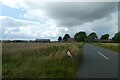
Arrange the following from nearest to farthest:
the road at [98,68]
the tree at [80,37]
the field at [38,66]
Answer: the field at [38,66] < the road at [98,68] < the tree at [80,37]

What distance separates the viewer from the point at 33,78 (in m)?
7.92

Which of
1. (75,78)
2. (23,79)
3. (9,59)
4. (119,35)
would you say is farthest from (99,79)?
(119,35)

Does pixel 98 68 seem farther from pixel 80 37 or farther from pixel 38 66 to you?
pixel 80 37

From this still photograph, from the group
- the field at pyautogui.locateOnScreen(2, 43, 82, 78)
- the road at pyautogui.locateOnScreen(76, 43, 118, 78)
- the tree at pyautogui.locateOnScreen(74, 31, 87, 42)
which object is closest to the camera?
the field at pyautogui.locateOnScreen(2, 43, 82, 78)

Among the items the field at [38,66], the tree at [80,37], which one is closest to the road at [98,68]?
the field at [38,66]

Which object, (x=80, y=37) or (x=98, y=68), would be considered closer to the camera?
(x=98, y=68)

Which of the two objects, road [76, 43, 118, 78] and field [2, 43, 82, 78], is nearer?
field [2, 43, 82, 78]

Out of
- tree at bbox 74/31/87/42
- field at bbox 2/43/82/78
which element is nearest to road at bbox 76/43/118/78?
field at bbox 2/43/82/78

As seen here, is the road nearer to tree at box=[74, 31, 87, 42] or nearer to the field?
the field

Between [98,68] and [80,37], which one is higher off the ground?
[80,37]

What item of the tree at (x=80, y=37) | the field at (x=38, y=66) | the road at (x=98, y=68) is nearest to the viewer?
the field at (x=38, y=66)

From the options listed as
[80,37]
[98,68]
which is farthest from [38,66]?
[80,37]

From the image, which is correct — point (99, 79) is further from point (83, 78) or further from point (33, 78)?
point (33, 78)

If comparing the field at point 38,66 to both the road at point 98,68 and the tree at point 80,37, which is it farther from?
the tree at point 80,37
